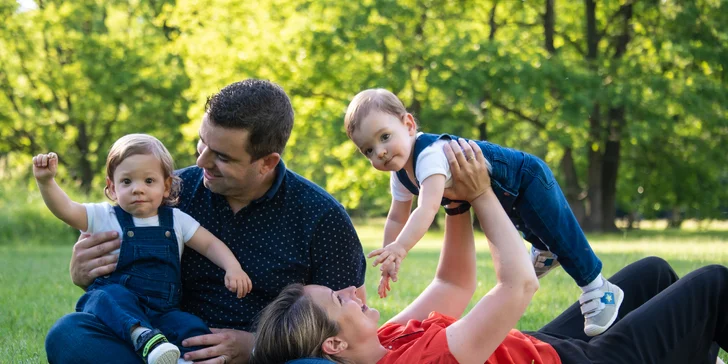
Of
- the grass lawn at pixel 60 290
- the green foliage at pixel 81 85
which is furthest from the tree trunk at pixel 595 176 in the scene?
the green foliage at pixel 81 85

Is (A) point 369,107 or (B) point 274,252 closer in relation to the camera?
(B) point 274,252

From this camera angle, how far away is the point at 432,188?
3713 millimetres

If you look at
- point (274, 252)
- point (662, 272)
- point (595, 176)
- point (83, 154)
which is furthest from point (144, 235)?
point (83, 154)

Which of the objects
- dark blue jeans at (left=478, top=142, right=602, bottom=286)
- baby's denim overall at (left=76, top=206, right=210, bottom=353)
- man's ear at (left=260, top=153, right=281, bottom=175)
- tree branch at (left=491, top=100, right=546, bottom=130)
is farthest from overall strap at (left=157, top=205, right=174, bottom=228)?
tree branch at (left=491, top=100, right=546, bottom=130)

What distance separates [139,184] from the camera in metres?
3.66

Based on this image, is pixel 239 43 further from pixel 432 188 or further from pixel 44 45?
pixel 432 188

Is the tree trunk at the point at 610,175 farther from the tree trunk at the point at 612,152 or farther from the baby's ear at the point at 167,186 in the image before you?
the baby's ear at the point at 167,186

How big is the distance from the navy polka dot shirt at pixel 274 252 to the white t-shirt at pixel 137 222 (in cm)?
10

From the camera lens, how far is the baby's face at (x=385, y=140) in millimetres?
4082

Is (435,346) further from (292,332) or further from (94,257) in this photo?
(94,257)

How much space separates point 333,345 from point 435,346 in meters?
0.39

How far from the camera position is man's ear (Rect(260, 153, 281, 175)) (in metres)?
3.63

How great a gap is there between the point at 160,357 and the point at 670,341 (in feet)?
6.61

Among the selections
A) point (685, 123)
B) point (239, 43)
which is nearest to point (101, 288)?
point (239, 43)
